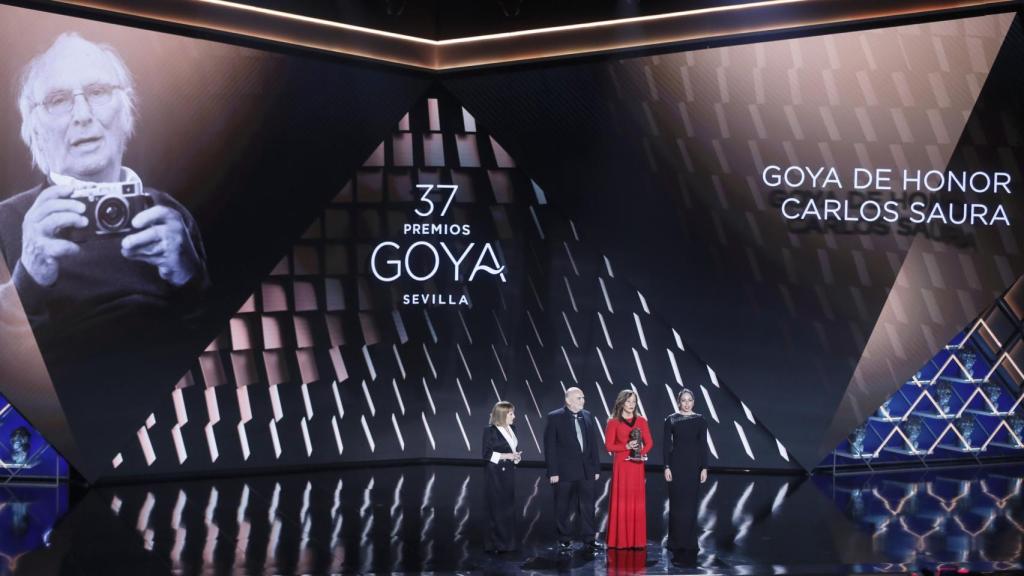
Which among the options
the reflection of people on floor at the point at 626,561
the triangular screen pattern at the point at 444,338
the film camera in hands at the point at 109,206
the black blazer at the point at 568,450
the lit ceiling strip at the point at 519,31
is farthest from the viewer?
the triangular screen pattern at the point at 444,338

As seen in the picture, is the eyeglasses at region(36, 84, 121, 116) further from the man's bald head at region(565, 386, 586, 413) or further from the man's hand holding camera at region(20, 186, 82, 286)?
the man's bald head at region(565, 386, 586, 413)

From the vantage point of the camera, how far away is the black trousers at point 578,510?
6.14 meters

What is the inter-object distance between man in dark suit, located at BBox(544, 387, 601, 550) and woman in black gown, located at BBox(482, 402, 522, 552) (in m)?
0.23

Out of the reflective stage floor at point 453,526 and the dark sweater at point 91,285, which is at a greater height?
the dark sweater at point 91,285

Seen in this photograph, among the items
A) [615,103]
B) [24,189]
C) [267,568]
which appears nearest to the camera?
[267,568]

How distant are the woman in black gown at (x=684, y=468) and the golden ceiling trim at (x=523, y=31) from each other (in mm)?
3391

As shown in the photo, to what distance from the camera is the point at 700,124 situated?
8.27m

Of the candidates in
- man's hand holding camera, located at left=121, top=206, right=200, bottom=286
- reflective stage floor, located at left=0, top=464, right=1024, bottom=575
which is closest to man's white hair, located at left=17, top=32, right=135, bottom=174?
man's hand holding camera, located at left=121, top=206, right=200, bottom=286

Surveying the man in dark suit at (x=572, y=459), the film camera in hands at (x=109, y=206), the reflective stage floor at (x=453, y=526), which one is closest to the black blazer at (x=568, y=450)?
the man in dark suit at (x=572, y=459)

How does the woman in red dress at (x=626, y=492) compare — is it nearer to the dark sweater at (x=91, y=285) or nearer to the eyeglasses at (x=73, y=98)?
the dark sweater at (x=91, y=285)

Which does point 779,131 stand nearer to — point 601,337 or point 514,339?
point 601,337

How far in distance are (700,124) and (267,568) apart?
15.7 feet

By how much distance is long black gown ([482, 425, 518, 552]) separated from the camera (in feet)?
19.4

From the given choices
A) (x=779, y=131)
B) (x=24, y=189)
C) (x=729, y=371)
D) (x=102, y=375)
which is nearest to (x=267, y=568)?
(x=102, y=375)
